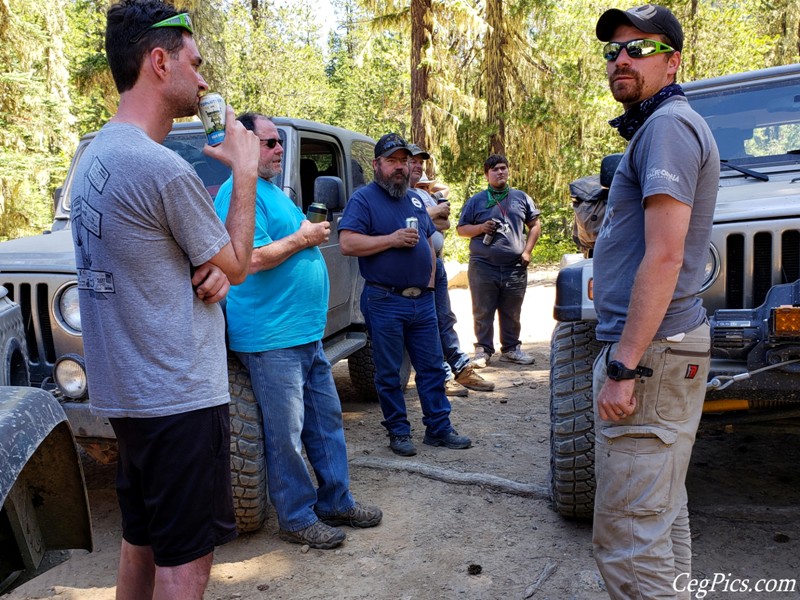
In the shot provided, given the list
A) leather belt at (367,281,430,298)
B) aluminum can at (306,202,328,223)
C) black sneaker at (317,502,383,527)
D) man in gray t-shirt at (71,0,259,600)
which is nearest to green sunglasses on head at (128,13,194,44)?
man in gray t-shirt at (71,0,259,600)

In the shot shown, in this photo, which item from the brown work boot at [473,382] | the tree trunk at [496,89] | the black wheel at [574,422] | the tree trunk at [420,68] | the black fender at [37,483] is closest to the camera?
the black fender at [37,483]

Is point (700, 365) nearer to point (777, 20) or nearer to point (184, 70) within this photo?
point (184, 70)

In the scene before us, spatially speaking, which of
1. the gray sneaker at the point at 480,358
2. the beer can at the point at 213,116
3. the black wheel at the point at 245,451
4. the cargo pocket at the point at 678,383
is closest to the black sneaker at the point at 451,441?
the black wheel at the point at 245,451

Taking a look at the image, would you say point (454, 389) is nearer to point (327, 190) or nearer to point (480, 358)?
point (480, 358)

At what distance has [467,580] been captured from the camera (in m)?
3.29

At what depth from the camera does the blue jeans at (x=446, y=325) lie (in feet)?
20.4

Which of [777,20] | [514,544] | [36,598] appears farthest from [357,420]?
[777,20]

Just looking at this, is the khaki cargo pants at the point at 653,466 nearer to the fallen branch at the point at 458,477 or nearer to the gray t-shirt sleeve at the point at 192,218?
the gray t-shirt sleeve at the point at 192,218

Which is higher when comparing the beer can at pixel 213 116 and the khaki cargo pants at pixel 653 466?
the beer can at pixel 213 116

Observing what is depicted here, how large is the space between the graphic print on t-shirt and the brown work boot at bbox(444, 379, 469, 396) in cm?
461

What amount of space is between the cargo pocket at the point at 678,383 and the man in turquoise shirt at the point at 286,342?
179 centimetres

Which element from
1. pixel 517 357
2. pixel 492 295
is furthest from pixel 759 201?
pixel 517 357

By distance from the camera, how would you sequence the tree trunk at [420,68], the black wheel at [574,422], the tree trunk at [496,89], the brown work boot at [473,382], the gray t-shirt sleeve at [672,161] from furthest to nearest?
the tree trunk at [496,89], the tree trunk at [420,68], the brown work boot at [473,382], the black wheel at [574,422], the gray t-shirt sleeve at [672,161]

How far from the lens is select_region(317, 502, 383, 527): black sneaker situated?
3854 mm
